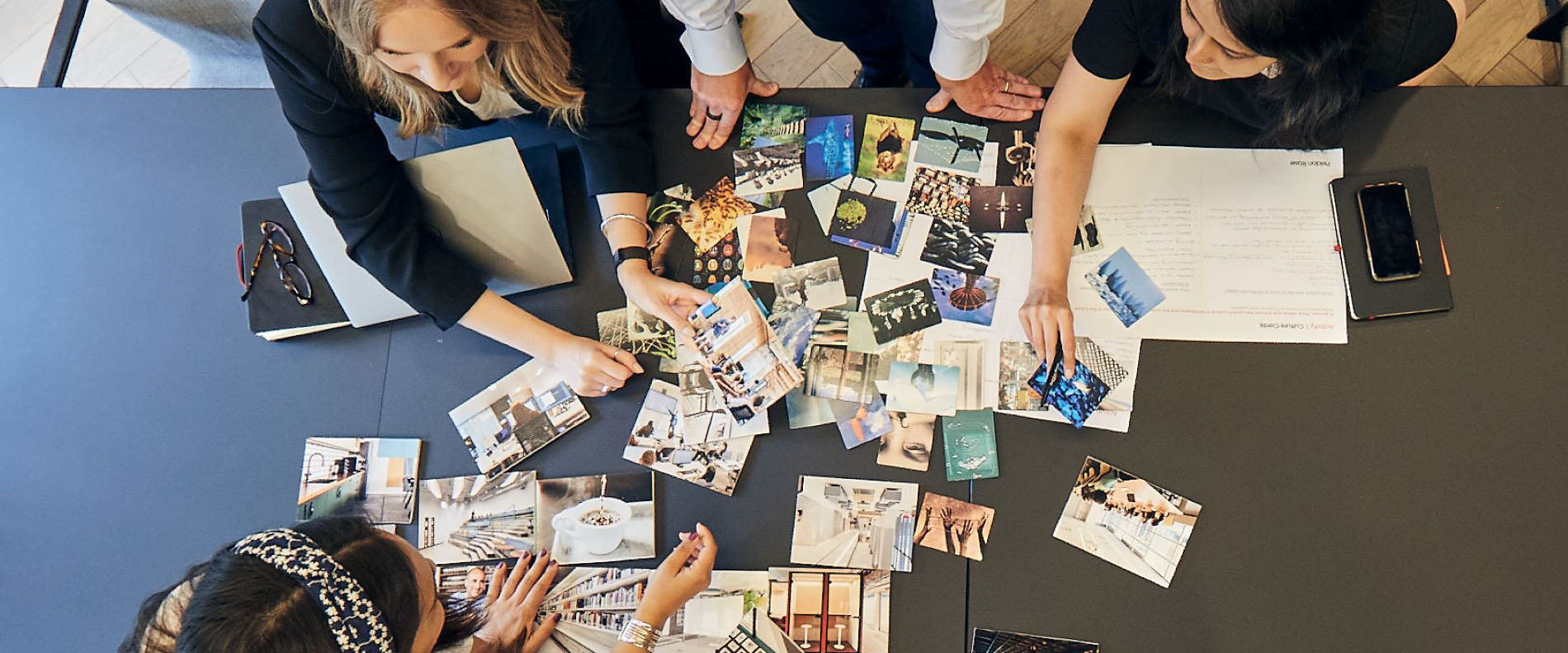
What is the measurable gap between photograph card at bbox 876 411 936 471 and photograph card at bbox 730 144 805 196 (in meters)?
0.41

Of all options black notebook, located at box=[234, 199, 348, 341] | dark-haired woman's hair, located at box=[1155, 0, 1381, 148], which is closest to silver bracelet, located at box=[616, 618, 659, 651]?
black notebook, located at box=[234, 199, 348, 341]

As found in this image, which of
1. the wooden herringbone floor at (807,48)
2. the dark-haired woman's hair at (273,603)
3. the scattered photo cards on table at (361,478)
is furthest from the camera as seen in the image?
the wooden herringbone floor at (807,48)

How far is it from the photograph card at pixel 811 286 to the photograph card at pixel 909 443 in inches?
8.0

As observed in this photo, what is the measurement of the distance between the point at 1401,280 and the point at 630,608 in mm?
1195

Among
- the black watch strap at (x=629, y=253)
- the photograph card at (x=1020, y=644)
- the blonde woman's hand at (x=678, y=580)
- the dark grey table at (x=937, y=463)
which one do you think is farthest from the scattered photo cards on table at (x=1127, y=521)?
the black watch strap at (x=629, y=253)

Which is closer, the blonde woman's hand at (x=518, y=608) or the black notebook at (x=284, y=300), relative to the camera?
the blonde woman's hand at (x=518, y=608)

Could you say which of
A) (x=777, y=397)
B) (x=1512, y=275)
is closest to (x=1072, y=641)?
(x=777, y=397)

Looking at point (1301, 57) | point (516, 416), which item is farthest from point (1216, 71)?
point (516, 416)

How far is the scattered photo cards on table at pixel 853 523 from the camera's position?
1295 millimetres

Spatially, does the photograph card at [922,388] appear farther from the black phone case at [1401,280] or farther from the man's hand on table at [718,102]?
the black phone case at [1401,280]

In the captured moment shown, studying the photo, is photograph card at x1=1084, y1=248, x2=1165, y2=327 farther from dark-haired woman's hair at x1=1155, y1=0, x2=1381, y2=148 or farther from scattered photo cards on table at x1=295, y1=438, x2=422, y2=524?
scattered photo cards on table at x1=295, y1=438, x2=422, y2=524

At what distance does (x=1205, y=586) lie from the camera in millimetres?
1244

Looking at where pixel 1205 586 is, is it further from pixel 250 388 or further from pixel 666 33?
pixel 250 388

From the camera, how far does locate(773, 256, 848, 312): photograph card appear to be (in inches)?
54.8
